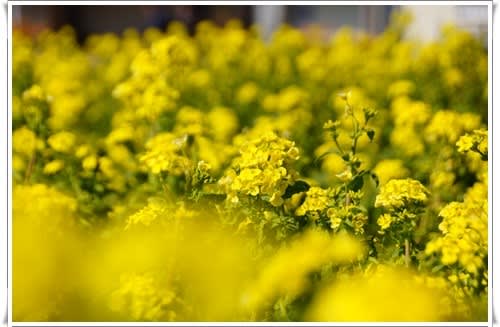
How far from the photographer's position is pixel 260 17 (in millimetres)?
10453

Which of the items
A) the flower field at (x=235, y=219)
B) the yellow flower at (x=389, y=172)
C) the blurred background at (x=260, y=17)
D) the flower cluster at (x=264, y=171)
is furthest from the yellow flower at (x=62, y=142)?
the blurred background at (x=260, y=17)

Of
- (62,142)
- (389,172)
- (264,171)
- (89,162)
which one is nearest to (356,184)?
(264,171)

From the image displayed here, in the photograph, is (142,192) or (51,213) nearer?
(51,213)

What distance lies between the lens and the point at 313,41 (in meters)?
7.34

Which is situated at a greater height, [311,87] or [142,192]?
[311,87]

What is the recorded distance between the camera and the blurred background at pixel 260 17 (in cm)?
834

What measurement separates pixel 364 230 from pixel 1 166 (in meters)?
1.06

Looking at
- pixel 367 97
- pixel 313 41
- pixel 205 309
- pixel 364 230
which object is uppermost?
pixel 313 41

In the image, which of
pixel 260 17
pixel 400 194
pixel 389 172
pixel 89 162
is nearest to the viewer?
pixel 400 194

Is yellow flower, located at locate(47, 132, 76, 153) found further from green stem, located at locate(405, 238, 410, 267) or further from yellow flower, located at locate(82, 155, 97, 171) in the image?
green stem, located at locate(405, 238, 410, 267)

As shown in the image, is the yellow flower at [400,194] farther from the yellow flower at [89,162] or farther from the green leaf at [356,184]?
the yellow flower at [89,162]

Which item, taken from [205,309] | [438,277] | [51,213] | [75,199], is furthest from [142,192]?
[438,277]

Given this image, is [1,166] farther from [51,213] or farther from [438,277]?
[438,277]

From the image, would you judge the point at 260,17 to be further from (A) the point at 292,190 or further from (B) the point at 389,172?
(A) the point at 292,190
